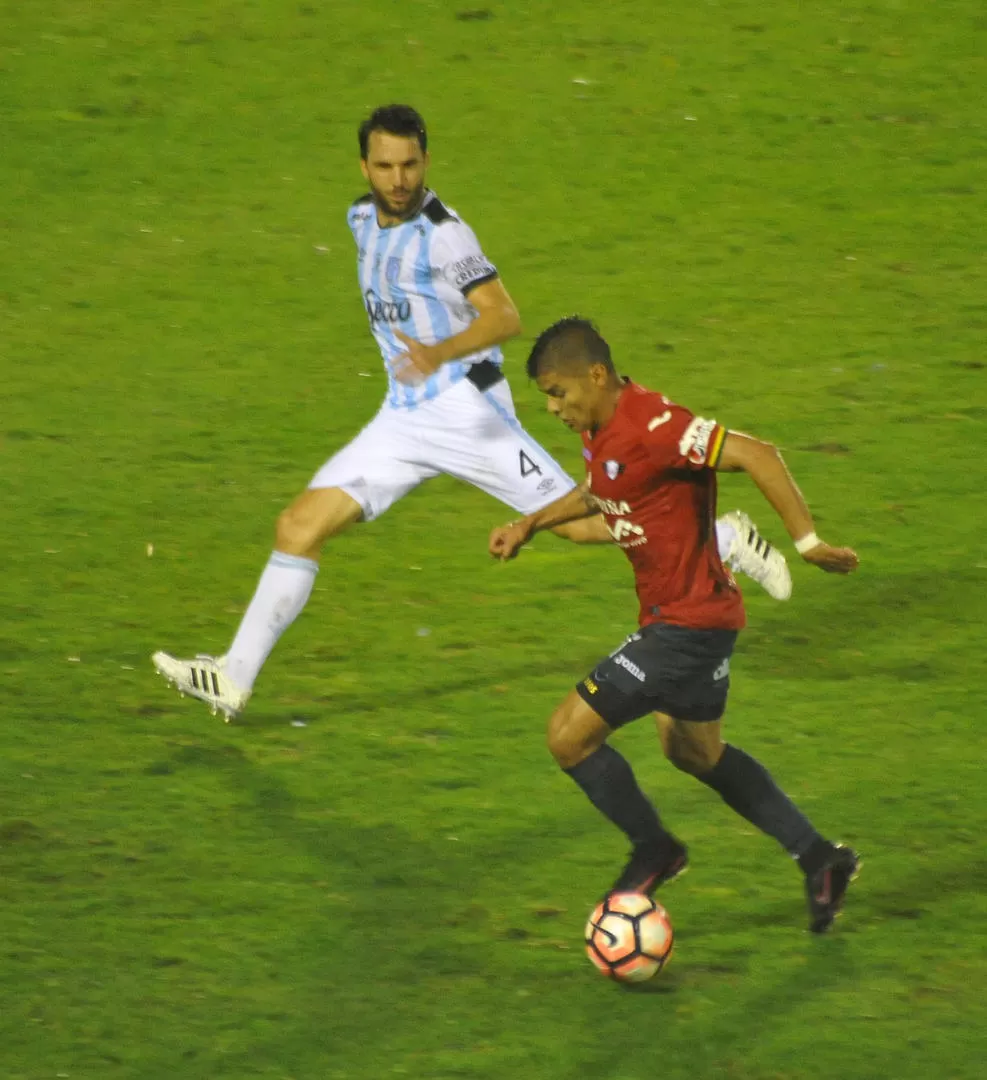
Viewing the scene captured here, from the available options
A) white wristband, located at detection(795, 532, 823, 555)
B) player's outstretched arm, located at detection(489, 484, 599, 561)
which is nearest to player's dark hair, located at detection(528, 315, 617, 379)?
player's outstretched arm, located at detection(489, 484, 599, 561)

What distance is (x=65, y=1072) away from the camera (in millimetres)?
5219

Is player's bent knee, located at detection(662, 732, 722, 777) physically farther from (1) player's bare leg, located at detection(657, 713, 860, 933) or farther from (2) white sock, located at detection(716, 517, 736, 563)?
(2) white sock, located at detection(716, 517, 736, 563)

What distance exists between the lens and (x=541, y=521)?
600 cm

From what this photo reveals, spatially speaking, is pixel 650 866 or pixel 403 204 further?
pixel 403 204

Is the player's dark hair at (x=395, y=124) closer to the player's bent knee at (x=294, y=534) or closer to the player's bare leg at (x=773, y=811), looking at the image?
the player's bent knee at (x=294, y=534)

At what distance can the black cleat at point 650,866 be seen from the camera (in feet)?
19.2

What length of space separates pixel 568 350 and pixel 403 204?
1816 mm

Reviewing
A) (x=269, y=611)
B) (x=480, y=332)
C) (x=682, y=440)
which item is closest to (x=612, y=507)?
(x=682, y=440)

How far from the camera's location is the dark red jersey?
18.2 feet

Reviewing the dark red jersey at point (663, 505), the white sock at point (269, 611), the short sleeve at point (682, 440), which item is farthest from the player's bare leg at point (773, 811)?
the white sock at point (269, 611)

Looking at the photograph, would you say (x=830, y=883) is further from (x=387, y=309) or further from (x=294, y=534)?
(x=387, y=309)

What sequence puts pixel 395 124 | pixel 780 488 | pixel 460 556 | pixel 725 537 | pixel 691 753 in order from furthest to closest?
pixel 460 556, pixel 395 124, pixel 725 537, pixel 691 753, pixel 780 488

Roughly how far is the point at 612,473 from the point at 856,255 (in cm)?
777

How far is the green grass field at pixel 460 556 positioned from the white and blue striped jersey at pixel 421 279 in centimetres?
141
